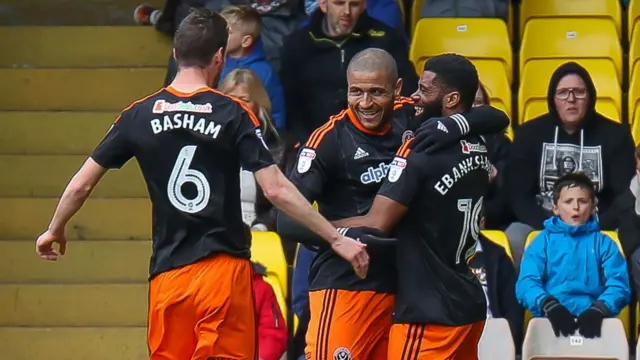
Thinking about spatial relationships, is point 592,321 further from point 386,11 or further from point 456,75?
point 386,11

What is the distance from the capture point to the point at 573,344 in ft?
25.7

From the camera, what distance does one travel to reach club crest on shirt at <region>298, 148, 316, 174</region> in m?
6.19

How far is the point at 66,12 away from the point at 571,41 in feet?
12.0

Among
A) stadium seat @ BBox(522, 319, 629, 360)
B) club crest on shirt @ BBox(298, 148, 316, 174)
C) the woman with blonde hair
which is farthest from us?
the woman with blonde hair

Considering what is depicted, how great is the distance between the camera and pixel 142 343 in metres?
8.61

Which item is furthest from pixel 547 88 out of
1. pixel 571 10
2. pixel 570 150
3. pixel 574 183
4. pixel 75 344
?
pixel 75 344

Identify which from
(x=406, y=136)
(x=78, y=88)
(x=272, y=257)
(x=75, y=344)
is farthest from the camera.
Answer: (x=78, y=88)

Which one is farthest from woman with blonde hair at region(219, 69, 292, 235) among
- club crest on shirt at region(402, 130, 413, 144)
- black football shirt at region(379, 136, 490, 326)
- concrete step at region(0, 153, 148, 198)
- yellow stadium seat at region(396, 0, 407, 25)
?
black football shirt at region(379, 136, 490, 326)

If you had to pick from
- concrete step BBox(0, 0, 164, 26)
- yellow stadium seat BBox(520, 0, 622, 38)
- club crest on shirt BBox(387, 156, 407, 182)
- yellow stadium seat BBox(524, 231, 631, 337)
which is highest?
yellow stadium seat BBox(520, 0, 622, 38)

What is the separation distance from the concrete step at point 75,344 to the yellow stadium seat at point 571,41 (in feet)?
10.5

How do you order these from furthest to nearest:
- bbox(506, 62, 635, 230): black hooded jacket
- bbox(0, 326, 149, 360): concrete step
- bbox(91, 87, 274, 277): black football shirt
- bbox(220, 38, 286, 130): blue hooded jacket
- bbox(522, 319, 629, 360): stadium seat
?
bbox(220, 38, 286, 130): blue hooded jacket, bbox(506, 62, 635, 230): black hooded jacket, bbox(0, 326, 149, 360): concrete step, bbox(522, 319, 629, 360): stadium seat, bbox(91, 87, 274, 277): black football shirt

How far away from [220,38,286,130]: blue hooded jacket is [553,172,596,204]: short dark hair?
6.02 ft

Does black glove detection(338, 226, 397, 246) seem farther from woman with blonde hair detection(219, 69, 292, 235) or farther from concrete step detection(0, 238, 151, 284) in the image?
concrete step detection(0, 238, 151, 284)

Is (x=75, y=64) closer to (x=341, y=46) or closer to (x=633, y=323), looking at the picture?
(x=341, y=46)
